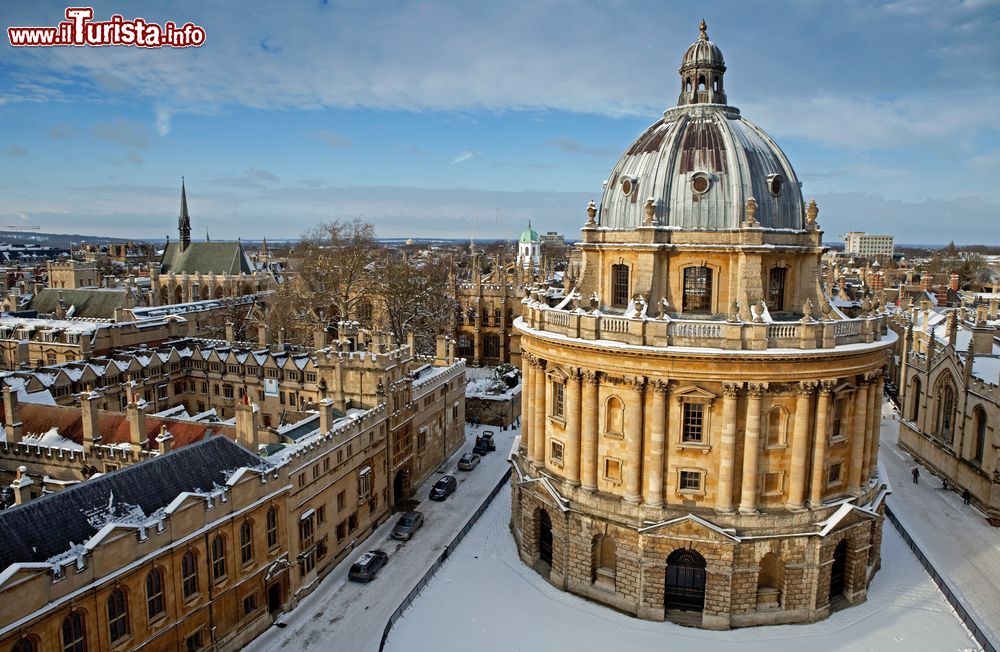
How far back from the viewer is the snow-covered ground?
27.1 meters

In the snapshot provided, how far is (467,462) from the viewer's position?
1857 inches

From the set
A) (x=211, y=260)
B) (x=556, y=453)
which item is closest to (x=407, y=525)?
(x=556, y=453)

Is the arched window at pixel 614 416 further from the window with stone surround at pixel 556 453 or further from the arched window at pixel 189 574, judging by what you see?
the arched window at pixel 189 574

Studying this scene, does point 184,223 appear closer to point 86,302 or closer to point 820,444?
point 86,302

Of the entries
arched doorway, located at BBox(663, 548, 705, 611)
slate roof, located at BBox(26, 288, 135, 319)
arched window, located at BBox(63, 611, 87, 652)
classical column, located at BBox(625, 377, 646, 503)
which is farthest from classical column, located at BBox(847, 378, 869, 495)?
slate roof, located at BBox(26, 288, 135, 319)

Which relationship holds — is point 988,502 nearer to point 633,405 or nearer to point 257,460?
point 633,405

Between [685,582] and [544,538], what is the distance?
7308mm

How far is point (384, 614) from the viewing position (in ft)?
96.6

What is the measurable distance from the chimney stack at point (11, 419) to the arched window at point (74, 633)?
15.7 m

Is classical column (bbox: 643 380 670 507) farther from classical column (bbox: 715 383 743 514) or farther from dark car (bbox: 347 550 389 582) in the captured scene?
dark car (bbox: 347 550 389 582)

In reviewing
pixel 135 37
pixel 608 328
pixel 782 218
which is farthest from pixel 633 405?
pixel 135 37

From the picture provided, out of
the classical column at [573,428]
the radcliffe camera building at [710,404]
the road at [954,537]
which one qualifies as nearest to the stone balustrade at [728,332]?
the radcliffe camera building at [710,404]

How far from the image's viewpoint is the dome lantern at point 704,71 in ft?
110

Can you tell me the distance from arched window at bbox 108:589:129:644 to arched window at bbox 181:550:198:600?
2.25 metres
